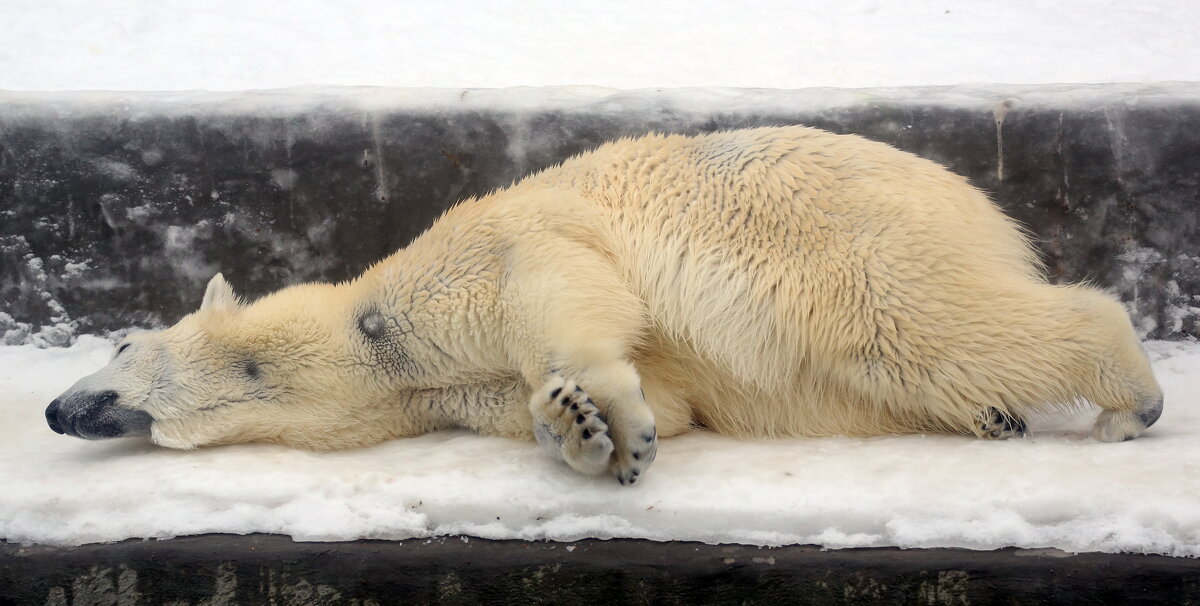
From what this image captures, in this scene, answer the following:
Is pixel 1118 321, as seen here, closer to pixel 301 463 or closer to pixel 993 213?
pixel 993 213

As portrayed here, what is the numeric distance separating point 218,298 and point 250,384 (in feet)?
1.18

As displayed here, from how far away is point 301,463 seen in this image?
291cm

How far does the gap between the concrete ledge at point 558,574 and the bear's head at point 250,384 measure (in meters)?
0.58

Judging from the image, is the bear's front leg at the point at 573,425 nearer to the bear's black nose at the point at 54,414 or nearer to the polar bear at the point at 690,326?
the polar bear at the point at 690,326

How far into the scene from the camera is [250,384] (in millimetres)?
3109

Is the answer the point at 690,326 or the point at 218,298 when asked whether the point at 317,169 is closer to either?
the point at 218,298

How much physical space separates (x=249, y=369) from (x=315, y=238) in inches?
56.9

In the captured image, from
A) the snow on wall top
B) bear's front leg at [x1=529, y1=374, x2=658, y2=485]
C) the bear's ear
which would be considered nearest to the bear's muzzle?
the bear's ear

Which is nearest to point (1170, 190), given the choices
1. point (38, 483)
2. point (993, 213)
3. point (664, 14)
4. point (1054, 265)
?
point (1054, 265)

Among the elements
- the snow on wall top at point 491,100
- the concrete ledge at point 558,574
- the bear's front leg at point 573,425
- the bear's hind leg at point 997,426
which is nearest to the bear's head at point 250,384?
the concrete ledge at point 558,574

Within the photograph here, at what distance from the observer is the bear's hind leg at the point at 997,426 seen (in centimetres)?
294

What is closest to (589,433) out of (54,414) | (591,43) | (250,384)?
(250,384)

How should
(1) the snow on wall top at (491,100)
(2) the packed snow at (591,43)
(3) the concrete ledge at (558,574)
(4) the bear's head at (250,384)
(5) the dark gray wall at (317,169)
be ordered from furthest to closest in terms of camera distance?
1. (2) the packed snow at (591,43)
2. (1) the snow on wall top at (491,100)
3. (5) the dark gray wall at (317,169)
4. (4) the bear's head at (250,384)
5. (3) the concrete ledge at (558,574)

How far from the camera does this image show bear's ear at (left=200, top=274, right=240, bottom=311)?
3229 millimetres
